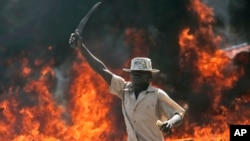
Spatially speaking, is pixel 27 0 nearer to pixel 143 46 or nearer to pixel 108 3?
pixel 108 3

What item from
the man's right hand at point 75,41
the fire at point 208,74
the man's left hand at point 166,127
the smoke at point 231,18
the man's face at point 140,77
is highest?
the man's right hand at point 75,41

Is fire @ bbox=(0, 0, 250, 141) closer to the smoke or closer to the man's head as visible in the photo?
the smoke

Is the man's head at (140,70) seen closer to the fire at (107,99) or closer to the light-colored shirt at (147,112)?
the light-colored shirt at (147,112)

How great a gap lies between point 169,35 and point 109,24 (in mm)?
3017

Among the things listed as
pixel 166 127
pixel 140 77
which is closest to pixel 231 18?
pixel 140 77

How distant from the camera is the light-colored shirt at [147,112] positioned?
4.29m

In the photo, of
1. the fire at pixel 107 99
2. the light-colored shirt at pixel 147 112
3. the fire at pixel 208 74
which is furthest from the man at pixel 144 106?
the fire at pixel 208 74

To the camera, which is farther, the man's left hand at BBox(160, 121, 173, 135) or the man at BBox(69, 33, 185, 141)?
the man at BBox(69, 33, 185, 141)

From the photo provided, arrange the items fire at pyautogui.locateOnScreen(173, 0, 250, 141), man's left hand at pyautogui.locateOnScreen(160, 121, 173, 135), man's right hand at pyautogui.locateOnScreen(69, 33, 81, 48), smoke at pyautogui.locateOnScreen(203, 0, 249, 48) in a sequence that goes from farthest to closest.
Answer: smoke at pyautogui.locateOnScreen(203, 0, 249, 48)
fire at pyautogui.locateOnScreen(173, 0, 250, 141)
man's right hand at pyautogui.locateOnScreen(69, 33, 81, 48)
man's left hand at pyautogui.locateOnScreen(160, 121, 173, 135)

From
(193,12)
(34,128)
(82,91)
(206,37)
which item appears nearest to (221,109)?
(206,37)

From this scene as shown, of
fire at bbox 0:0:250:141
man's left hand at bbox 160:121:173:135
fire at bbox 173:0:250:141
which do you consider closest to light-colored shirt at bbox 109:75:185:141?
man's left hand at bbox 160:121:173:135

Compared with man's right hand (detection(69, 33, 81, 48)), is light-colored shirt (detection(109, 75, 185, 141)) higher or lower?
lower

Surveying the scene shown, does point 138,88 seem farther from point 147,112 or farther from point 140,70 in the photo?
point 147,112

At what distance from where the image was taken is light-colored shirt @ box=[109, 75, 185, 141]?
4289 mm
